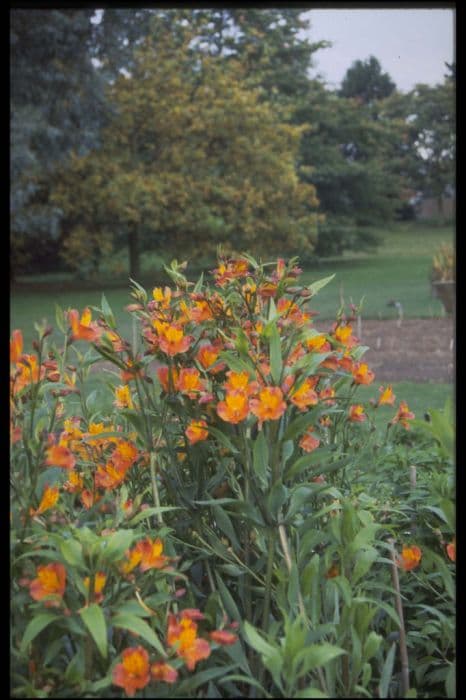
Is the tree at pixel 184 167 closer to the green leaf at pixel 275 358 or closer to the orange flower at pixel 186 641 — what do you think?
the green leaf at pixel 275 358

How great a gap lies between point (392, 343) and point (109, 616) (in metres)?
5.06

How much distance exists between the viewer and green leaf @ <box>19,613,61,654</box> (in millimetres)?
743

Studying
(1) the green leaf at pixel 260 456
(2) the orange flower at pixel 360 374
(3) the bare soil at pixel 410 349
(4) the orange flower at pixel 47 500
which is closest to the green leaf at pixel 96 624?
(4) the orange flower at pixel 47 500

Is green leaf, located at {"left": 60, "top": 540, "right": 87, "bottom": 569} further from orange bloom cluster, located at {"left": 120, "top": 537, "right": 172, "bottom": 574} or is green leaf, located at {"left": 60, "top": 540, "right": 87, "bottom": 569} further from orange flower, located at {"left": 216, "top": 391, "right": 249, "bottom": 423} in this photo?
orange flower, located at {"left": 216, "top": 391, "right": 249, "bottom": 423}

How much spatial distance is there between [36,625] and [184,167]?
9133 millimetres

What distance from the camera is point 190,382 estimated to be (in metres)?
0.97

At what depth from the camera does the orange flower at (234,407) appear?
2.82ft

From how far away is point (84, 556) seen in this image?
80 cm

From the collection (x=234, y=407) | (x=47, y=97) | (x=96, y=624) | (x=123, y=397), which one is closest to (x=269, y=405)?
(x=234, y=407)

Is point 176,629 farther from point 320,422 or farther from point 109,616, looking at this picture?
point 320,422

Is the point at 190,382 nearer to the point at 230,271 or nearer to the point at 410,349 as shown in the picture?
the point at 230,271

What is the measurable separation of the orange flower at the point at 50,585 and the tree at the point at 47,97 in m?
6.27

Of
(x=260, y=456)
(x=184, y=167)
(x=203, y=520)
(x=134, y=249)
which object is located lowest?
(x=203, y=520)
